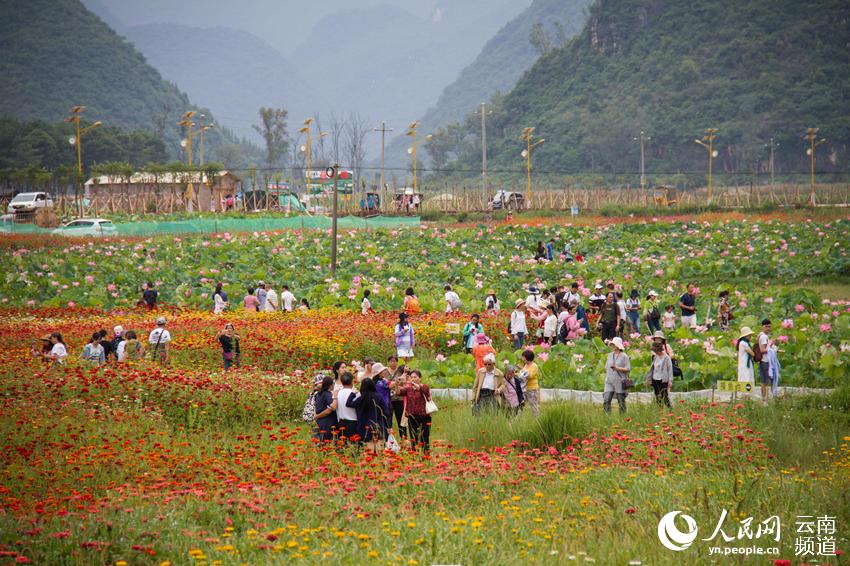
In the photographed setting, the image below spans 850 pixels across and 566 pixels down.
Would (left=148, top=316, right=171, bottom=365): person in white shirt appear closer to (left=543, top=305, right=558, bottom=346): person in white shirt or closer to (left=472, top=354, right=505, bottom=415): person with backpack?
(left=472, top=354, right=505, bottom=415): person with backpack

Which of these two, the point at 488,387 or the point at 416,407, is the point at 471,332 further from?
the point at 416,407

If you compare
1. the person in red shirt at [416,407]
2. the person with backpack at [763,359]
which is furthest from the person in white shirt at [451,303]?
the person in red shirt at [416,407]

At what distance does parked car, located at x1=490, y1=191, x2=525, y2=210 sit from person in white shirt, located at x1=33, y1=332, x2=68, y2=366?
44.7 m

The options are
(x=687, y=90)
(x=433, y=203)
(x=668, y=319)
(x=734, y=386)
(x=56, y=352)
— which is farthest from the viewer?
(x=687, y=90)

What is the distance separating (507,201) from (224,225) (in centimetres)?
2457

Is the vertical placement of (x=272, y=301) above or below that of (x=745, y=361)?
above

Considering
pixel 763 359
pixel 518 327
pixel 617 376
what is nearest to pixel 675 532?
pixel 617 376

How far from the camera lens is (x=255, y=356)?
754 inches

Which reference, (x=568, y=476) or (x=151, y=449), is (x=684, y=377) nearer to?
(x=568, y=476)

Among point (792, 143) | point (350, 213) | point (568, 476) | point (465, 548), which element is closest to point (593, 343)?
point (568, 476)

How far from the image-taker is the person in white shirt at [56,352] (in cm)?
1614

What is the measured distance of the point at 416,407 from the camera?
41.5ft

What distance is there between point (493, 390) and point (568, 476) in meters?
3.44

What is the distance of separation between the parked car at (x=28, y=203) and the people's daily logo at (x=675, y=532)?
44809mm
